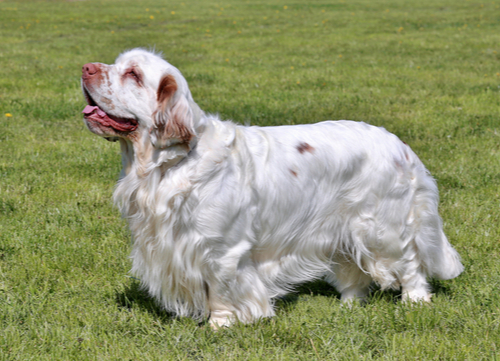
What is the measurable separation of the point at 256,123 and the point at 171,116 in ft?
13.6

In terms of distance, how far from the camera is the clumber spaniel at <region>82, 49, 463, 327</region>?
275cm

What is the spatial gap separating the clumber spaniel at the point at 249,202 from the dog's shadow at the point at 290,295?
95 mm

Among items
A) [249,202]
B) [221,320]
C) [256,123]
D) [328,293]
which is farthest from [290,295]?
[256,123]

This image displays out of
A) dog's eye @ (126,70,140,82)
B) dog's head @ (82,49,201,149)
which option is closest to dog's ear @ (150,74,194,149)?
dog's head @ (82,49,201,149)

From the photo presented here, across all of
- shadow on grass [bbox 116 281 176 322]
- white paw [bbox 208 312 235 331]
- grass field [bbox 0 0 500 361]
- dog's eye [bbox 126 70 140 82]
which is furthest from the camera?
shadow on grass [bbox 116 281 176 322]

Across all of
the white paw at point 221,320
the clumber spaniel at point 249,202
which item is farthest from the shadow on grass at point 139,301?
the white paw at point 221,320

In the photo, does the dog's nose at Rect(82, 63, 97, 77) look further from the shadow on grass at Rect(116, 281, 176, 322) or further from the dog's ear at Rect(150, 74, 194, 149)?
the shadow on grass at Rect(116, 281, 176, 322)

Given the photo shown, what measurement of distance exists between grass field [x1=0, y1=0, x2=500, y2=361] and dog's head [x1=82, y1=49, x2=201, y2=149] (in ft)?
3.55

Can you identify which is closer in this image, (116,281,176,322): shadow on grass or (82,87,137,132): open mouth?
(82,87,137,132): open mouth

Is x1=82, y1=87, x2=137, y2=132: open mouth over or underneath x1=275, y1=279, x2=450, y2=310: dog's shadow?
over

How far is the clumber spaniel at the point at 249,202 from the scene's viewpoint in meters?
2.75

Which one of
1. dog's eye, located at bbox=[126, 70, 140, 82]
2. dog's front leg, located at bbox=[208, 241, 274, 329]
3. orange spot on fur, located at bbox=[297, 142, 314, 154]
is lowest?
dog's front leg, located at bbox=[208, 241, 274, 329]

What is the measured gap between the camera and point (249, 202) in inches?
114

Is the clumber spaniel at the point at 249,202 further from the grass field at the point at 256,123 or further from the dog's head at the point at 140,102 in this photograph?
the grass field at the point at 256,123
